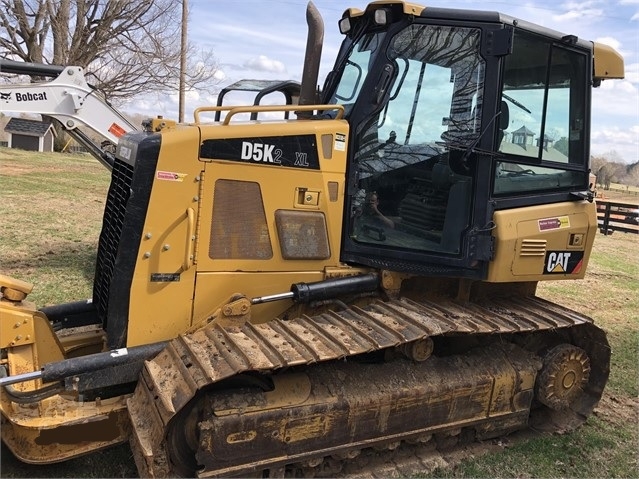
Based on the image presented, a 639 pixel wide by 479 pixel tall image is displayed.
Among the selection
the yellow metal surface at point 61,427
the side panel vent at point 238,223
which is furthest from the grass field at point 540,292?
the side panel vent at point 238,223

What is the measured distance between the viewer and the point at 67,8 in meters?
27.1

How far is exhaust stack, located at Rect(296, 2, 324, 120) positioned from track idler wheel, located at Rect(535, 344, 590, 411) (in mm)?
2763

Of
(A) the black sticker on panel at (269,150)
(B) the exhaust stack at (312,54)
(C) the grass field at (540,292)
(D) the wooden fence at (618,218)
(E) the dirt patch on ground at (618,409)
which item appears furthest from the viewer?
(D) the wooden fence at (618,218)

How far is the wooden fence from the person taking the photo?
1984 centimetres

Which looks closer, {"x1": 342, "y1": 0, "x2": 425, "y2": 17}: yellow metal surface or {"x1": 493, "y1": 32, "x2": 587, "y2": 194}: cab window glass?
{"x1": 342, "y1": 0, "x2": 425, "y2": 17}: yellow metal surface

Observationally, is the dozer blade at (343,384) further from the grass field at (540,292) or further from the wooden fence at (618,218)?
the wooden fence at (618,218)

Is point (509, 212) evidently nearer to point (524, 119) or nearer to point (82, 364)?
point (524, 119)

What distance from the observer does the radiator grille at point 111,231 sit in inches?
152

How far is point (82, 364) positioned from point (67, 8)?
28.3m

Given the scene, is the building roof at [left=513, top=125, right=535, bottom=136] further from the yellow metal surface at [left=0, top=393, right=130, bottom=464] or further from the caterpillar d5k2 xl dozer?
the yellow metal surface at [left=0, top=393, right=130, bottom=464]

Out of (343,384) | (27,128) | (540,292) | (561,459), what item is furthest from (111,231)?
(27,128)

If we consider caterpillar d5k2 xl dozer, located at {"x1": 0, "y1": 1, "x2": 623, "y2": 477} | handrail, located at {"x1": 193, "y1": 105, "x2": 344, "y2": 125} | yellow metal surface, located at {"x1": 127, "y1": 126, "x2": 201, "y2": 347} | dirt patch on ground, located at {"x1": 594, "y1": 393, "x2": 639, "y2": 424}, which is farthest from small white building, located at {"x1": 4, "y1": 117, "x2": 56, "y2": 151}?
dirt patch on ground, located at {"x1": 594, "y1": 393, "x2": 639, "y2": 424}

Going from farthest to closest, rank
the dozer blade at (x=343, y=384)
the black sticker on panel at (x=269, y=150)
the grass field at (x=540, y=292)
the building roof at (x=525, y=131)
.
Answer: the building roof at (x=525, y=131), the grass field at (x=540, y=292), the black sticker on panel at (x=269, y=150), the dozer blade at (x=343, y=384)

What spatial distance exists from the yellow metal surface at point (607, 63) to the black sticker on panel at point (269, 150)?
2.57 metres
